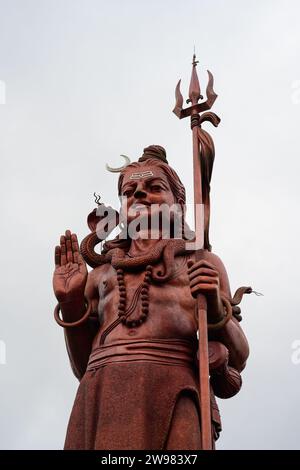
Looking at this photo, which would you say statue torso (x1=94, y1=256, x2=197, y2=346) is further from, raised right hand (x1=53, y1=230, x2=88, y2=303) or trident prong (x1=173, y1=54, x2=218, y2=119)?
trident prong (x1=173, y1=54, x2=218, y2=119)

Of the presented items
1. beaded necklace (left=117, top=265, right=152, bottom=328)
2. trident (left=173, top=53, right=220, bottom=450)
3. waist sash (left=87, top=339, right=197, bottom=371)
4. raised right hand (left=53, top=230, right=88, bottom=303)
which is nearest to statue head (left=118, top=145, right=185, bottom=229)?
trident (left=173, top=53, right=220, bottom=450)

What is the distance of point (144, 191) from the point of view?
25.0 feet

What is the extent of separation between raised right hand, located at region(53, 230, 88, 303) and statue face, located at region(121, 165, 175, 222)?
0.69 m

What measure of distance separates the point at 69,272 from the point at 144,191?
118cm

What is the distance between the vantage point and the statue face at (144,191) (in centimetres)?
757

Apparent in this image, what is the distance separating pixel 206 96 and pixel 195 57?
56 centimetres

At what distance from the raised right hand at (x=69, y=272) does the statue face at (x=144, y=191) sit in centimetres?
69

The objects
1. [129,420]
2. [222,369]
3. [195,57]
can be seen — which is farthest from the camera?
[195,57]

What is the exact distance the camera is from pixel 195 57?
7.31 meters

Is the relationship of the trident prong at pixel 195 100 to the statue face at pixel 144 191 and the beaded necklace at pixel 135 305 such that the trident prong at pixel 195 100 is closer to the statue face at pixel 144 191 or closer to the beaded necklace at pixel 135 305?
the statue face at pixel 144 191

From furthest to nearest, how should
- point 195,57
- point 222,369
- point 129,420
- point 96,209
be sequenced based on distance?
point 96,209 < point 195,57 < point 222,369 < point 129,420

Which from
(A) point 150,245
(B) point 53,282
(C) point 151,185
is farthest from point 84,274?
(C) point 151,185

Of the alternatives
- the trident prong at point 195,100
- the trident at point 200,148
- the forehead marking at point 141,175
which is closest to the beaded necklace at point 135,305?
the trident at point 200,148
